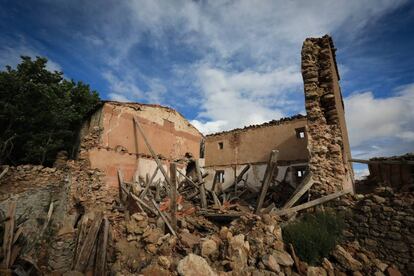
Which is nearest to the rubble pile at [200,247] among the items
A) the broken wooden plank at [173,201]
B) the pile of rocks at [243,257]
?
the pile of rocks at [243,257]

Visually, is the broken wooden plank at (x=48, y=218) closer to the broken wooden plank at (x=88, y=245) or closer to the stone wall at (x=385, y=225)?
the broken wooden plank at (x=88, y=245)

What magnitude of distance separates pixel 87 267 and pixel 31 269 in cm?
193

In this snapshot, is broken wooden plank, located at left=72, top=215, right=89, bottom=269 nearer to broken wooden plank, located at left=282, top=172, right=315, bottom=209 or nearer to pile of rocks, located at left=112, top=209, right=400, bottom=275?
pile of rocks, located at left=112, top=209, right=400, bottom=275

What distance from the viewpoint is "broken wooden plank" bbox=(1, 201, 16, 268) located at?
6126mm

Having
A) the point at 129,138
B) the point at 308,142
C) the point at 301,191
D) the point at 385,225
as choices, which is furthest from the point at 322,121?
the point at 129,138

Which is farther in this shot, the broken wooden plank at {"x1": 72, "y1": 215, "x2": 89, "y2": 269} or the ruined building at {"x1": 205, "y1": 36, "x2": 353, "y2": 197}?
the ruined building at {"x1": 205, "y1": 36, "x2": 353, "y2": 197}

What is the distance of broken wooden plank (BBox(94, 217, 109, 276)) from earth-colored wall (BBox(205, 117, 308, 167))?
10.4 meters

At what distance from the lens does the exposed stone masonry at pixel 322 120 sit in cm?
598

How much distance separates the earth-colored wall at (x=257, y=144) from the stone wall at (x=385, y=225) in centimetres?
749

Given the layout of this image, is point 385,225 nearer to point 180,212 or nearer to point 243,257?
point 243,257

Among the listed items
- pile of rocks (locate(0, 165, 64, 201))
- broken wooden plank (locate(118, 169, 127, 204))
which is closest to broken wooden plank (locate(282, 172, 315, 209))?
broken wooden plank (locate(118, 169, 127, 204))

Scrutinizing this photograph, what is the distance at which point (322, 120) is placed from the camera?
21.5 ft

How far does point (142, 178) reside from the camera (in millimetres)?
11102

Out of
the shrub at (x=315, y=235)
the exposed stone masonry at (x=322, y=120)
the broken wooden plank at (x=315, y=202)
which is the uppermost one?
the exposed stone masonry at (x=322, y=120)
